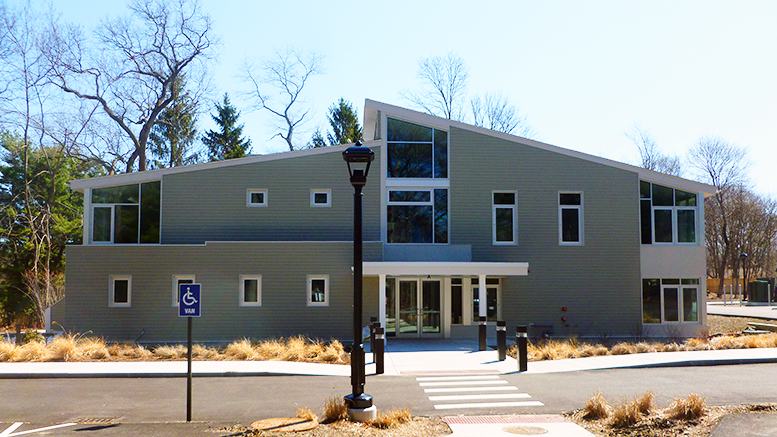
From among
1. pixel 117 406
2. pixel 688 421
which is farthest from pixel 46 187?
pixel 688 421

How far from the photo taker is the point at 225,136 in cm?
4906

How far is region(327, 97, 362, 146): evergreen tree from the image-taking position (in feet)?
167

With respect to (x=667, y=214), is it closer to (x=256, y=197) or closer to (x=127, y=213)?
(x=256, y=197)

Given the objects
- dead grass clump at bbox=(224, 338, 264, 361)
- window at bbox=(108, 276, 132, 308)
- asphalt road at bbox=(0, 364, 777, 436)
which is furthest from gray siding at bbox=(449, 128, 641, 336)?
window at bbox=(108, 276, 132, 308)

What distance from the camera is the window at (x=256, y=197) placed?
23.7 m

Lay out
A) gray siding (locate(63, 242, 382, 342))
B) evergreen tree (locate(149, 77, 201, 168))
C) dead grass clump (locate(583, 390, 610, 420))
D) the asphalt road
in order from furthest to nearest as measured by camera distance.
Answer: evergreen tree (locate(149, 77, 201, 168)), gray siding (locate(63, 242, 382, 342)), the asphalt road, dead grass clump (locate(583, 390, 610, 420))

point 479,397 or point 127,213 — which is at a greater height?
point 127,213

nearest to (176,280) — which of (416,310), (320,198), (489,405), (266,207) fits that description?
(266,207)

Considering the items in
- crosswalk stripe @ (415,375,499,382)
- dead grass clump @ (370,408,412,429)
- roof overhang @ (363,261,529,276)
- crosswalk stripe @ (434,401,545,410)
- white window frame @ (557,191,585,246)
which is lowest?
crosswalk stripe @ (415,375,499,382)

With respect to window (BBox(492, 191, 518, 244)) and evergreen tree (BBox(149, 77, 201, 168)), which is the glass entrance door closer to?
window (BBox(492, 191, 518, 244))

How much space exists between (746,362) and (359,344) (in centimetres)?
1064

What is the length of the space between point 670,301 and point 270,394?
57.6 feet

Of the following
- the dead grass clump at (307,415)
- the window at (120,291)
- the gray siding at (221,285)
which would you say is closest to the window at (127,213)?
the gray siding at (221,285)

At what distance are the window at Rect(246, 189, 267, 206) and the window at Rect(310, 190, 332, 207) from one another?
5.50 feet
